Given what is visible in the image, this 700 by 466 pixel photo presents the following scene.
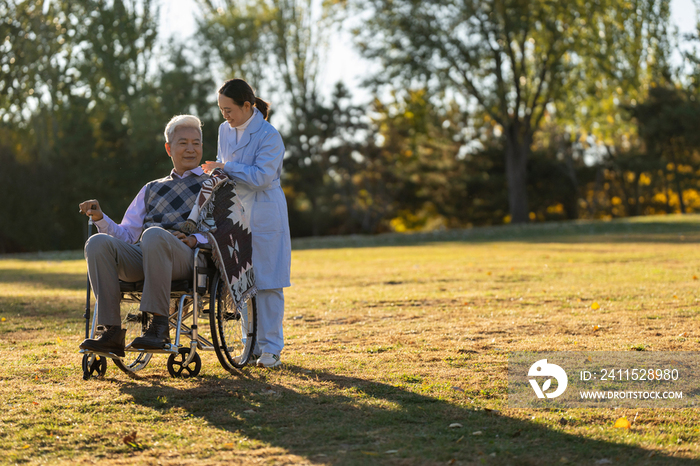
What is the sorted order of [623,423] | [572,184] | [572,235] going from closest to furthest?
1. [623,423]
2. [572,235]
3. [572,184]

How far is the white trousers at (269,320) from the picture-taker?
4840 millimetres

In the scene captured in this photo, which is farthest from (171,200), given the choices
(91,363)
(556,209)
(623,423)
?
(556,209)

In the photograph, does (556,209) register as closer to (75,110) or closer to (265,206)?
(75,110)

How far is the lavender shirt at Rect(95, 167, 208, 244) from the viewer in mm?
4453

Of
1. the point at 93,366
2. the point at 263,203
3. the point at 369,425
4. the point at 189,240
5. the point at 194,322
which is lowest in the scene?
the point at 369,425

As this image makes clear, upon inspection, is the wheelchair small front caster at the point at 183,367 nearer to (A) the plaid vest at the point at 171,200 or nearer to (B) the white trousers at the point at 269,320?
(B) the white trousers at the point at 269,320

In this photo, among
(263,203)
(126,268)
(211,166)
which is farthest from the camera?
(263,203)

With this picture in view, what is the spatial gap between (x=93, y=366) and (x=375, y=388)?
169 cm

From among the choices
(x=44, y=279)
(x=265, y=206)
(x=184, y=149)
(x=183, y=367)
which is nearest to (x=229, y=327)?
(x=183, y=367)

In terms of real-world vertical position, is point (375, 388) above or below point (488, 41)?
below

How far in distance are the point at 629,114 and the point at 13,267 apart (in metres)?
24.8

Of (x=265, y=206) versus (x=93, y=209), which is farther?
(x=265, y=206)

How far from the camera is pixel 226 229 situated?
4527 millimetres

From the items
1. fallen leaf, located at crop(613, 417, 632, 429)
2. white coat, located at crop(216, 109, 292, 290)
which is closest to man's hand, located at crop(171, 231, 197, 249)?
white coat, located at crop(216, 109, 292, 290)
